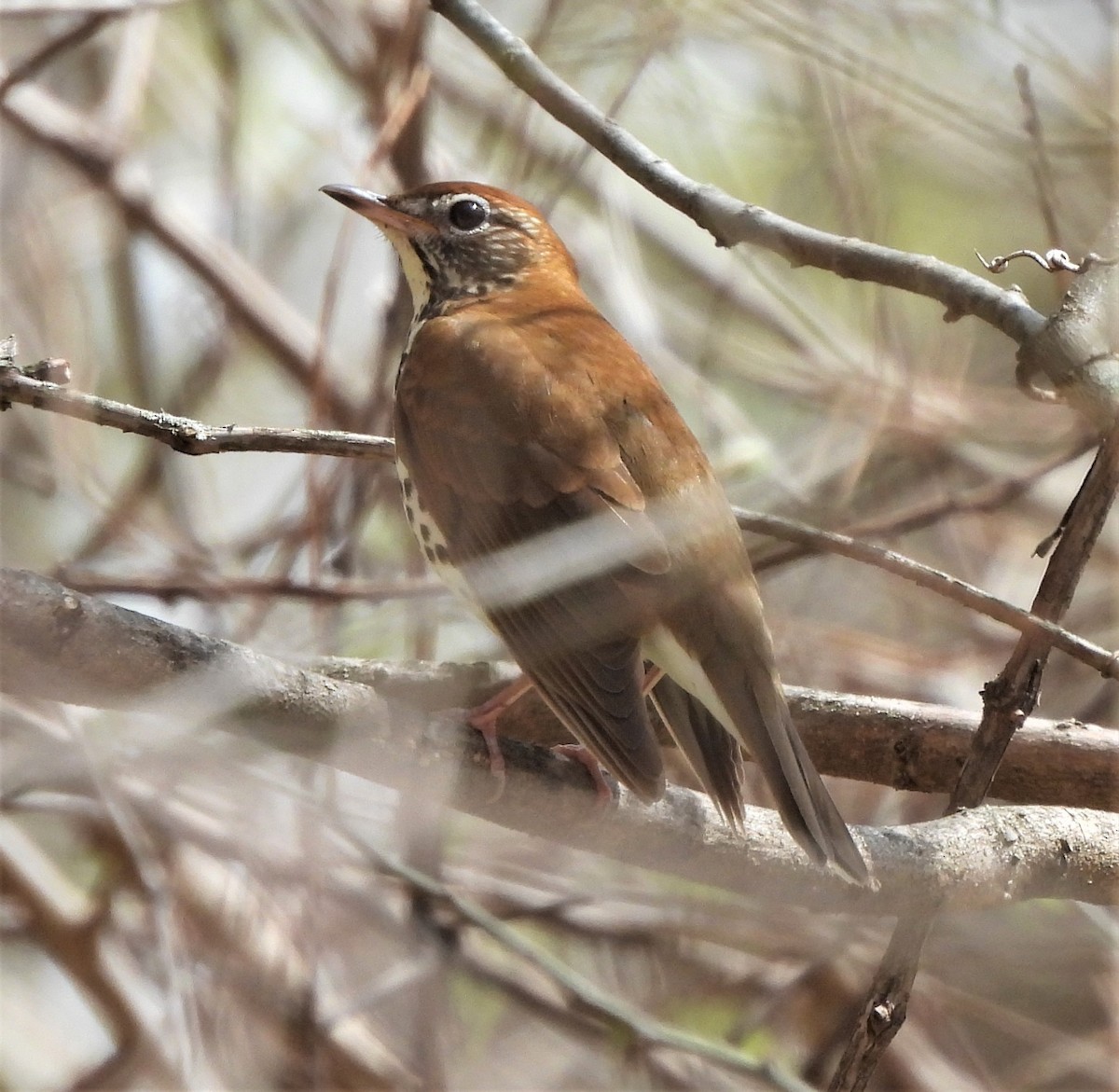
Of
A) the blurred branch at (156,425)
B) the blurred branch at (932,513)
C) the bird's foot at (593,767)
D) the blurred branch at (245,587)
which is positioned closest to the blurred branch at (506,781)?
the bird's foot at (593,767)

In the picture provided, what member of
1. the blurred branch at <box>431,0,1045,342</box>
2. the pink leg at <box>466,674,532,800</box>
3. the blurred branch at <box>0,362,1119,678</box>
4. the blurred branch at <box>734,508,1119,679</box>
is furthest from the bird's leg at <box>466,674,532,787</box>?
the blurred branch at <box>431,0,1045,342</box>

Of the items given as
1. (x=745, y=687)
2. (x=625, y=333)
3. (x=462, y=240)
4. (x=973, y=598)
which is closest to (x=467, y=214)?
(x=462, y=240)

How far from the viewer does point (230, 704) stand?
2.44m

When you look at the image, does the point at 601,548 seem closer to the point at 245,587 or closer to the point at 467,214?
the point at 245,587

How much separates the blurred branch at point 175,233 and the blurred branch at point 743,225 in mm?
2292

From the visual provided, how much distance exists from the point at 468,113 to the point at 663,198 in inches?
121

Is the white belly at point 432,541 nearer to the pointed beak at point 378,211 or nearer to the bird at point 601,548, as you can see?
the bird at point 601,548

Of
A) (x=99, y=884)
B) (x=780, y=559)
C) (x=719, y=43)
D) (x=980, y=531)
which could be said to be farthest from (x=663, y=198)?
(x=980, y=531)

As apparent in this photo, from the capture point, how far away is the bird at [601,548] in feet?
9.78

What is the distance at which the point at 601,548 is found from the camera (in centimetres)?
322

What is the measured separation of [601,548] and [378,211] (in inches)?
59.8

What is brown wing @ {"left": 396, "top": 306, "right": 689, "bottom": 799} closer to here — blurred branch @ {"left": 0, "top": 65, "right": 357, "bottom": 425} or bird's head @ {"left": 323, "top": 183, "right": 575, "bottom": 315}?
bird's head @ {"left": 323, "top": 183, "right": 575, "bottom": 315}

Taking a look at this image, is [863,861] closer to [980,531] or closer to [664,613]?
[664,613]

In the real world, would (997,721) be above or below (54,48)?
below
